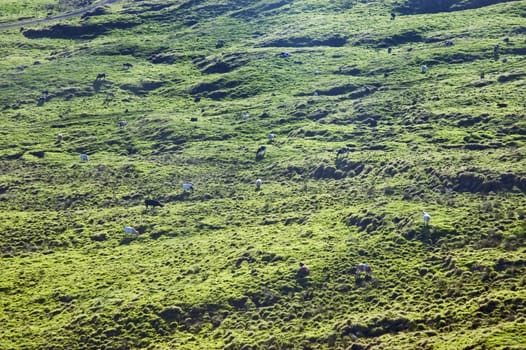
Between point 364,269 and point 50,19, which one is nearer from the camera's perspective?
point 364,269

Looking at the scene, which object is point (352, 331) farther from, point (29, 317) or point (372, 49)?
point (372, 49)

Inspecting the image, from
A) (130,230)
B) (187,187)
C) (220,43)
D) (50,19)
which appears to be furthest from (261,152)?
(50,19)

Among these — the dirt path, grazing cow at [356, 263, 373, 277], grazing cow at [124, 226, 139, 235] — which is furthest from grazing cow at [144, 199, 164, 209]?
the dirt path

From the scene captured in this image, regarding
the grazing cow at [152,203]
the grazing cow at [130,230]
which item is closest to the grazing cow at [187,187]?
the grazing cow at [152,203]

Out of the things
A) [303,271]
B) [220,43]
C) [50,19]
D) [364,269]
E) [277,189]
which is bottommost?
[277,189]

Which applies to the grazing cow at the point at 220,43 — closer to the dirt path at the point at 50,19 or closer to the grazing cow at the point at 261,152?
the dirt path at the point at 50,19

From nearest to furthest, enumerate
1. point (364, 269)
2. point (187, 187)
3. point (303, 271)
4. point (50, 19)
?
1. point (364, 269)
2. point (303, 271)
3. point (187, 187)
4. point (50, 19)

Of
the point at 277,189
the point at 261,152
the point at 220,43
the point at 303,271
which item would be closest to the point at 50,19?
the point at 220,43

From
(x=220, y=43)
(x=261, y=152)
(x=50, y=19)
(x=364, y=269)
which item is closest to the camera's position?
(x=364, y=269)

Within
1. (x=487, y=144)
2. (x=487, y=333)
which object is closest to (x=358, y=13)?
(x=487, y=144)

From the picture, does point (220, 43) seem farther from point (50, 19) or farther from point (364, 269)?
point (364, 269)

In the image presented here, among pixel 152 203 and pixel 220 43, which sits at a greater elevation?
pixel 220 43
